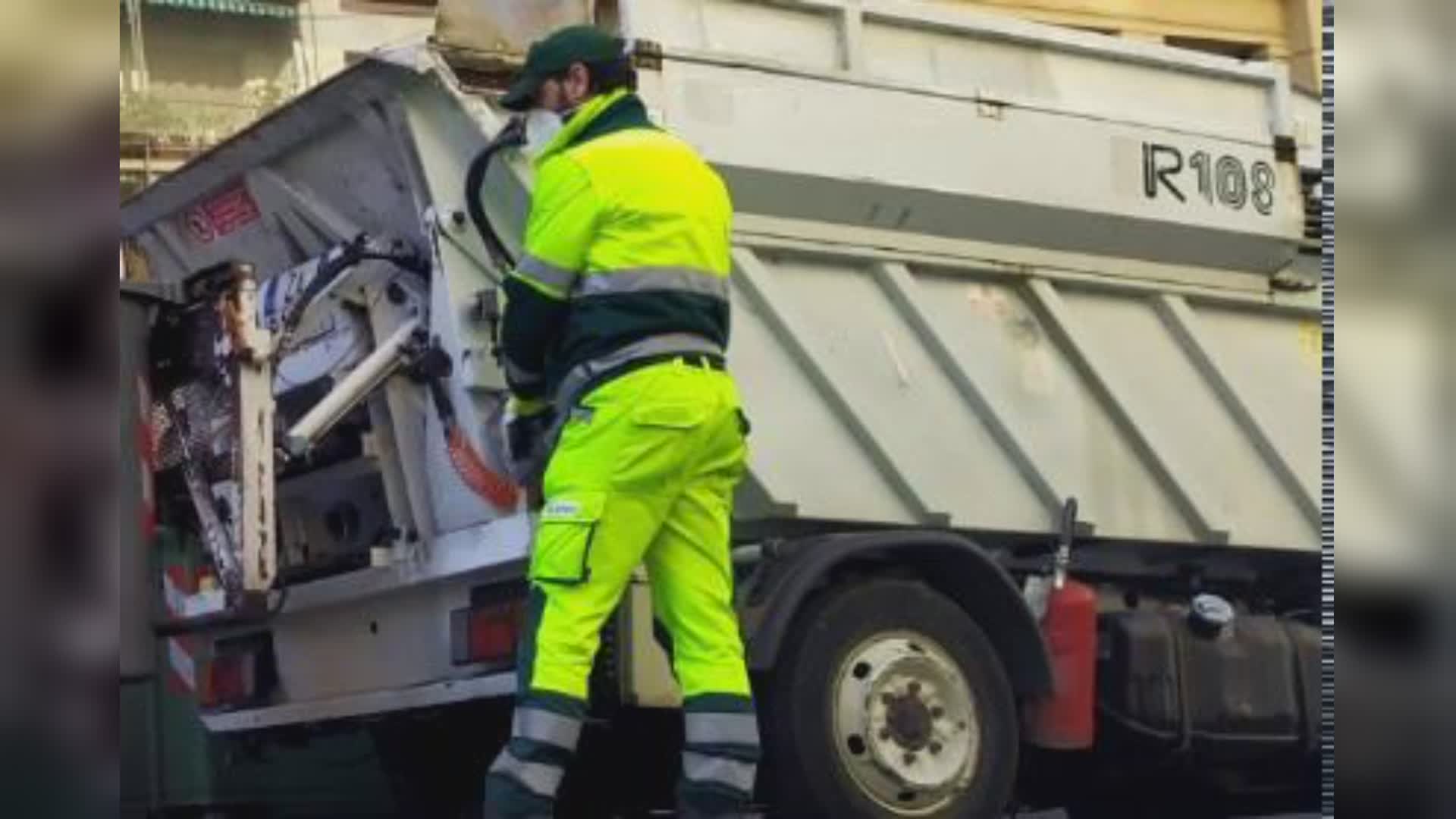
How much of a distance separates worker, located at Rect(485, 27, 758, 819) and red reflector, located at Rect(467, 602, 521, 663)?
540 millimetres

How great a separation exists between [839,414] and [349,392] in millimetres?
1230

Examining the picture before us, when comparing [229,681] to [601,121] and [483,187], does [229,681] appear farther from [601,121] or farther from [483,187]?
[601,121]

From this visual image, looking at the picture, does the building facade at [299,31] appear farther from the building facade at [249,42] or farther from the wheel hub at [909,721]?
the wheel hub at [909,721]

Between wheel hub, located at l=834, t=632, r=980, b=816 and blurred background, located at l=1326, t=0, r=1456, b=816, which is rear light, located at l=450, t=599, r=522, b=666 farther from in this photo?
blurred background, located at l=1326, t=0, r=1456, b=816

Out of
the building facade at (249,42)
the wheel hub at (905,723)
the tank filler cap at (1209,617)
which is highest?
the building facade at (249,42)

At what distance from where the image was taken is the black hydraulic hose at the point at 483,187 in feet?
16.8

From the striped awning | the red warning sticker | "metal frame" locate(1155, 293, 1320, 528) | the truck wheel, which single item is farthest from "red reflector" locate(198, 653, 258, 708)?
the striped awning

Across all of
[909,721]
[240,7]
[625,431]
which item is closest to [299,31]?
[240,7]

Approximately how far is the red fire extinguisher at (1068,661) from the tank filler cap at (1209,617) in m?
0.41

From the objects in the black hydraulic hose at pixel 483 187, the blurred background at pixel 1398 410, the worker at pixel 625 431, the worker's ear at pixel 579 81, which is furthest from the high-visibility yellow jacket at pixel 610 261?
the blurred background at pixel 1398 410

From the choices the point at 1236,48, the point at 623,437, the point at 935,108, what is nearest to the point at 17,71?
the point at 623,437

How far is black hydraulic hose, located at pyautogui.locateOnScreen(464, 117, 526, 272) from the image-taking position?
5.12m

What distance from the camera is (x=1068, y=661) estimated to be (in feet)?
19.2

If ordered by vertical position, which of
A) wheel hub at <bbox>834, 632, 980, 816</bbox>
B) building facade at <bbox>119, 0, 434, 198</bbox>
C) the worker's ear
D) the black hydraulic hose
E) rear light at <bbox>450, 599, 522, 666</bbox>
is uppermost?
building facade at <bbox>119, 0, 434, 198</bbox>
